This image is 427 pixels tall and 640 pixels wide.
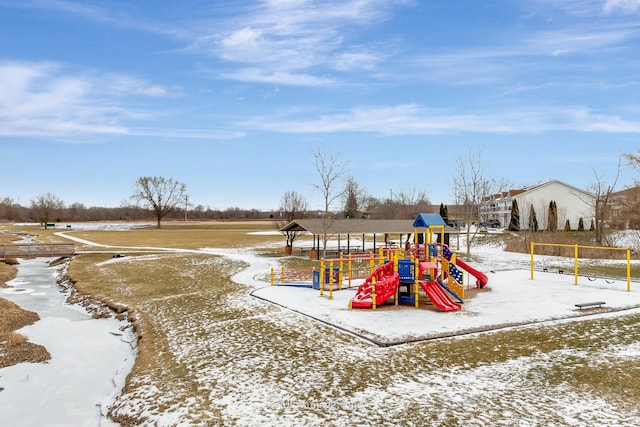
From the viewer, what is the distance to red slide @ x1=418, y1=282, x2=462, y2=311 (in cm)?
1575

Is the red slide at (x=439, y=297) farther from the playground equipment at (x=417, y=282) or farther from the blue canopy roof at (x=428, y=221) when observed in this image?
the blue canopy roof at (x=428, y=221)

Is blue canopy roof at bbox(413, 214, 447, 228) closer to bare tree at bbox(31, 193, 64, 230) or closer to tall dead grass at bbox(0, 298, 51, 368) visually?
tall dead grass at bbox(0, 298, 51, 368)

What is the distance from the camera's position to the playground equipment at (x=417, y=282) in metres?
16.3

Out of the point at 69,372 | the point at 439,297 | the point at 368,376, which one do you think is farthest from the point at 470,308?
the point at 69,372

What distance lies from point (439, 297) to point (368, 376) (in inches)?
293

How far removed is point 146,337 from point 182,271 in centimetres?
1538

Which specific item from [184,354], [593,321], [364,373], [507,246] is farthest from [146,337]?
[507,246]

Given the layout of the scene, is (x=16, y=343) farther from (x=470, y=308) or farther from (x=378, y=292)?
(x=470, y=308)

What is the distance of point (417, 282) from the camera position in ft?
55.0

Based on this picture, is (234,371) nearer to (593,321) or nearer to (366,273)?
(593,321)

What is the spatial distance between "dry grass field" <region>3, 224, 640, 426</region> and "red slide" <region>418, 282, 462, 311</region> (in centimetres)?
285

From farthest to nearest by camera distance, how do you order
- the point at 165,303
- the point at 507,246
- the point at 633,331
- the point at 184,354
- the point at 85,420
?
the point at 507,246
the point at 165,303
the point at 633,331
the point at 184,354
the point at 85,420

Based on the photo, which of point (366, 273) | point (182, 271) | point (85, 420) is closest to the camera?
point (85, 420)

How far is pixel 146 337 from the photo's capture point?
14.0 meters
